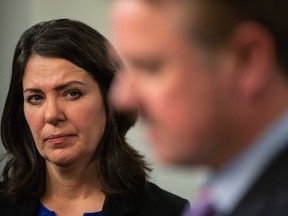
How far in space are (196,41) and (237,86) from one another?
57 mm

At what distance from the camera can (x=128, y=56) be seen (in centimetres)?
45

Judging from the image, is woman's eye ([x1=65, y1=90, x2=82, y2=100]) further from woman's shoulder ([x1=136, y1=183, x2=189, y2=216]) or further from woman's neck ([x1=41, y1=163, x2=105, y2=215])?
woman's shoulder ([x1=136, y1=183, x2=189, y2=216])

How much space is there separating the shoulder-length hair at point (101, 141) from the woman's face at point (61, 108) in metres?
0.03

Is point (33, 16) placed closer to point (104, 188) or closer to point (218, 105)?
point (104, 188)

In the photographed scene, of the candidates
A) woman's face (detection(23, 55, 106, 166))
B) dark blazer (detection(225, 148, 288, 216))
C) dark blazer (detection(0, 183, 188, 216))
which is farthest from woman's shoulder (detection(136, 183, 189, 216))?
dark blazer (detection(225, 148, 288, 216))

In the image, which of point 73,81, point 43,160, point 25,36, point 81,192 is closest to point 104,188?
point 81,192

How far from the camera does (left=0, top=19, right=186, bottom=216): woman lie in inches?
56.2

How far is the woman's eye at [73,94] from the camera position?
4.69ft

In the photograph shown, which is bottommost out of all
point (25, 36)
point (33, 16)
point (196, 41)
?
point (196, 41)

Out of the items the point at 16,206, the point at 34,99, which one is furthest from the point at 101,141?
the point at 16,206

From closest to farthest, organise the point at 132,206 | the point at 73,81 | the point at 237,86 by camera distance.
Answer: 1. the point at 237,86
2. the point at 73,81
3. the point at 132,206

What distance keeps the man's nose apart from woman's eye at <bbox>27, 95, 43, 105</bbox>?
0.17 feet

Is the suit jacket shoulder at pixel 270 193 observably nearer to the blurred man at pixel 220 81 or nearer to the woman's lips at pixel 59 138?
the blurred man at pixel 220 81

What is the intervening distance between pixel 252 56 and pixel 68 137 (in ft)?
3.48
